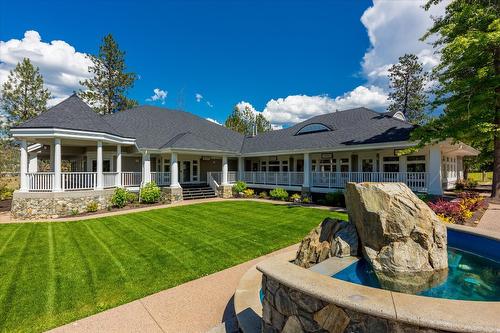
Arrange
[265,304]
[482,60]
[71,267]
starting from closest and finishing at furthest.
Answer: [265,304] < [71,267] < [482,60]

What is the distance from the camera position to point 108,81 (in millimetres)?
30859

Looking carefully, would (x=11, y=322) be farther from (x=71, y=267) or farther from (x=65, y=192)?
(x=65, y=192)

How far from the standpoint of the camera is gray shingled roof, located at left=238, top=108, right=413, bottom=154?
1412 cm

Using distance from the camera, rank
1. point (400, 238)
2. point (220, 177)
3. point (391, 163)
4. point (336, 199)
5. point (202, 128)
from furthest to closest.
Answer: point (202, 128), point (220, 177), point (391, 163), point (336, 199), point (400, 238)

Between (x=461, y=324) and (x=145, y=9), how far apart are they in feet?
57.7

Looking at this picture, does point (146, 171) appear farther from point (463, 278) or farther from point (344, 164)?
point (463, 278)

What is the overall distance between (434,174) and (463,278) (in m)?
9.94

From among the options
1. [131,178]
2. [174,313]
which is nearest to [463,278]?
[174,313]

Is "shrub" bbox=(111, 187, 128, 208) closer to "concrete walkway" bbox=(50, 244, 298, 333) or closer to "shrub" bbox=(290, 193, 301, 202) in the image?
"shrub" bbox=(290, 193, 301, 202)

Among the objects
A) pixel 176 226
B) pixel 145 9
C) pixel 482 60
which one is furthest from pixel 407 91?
pixel 176 226

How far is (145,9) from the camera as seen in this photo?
14.0 meters

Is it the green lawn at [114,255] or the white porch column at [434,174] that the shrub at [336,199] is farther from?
the white porch column at [434,174]

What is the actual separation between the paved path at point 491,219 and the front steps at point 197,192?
15088mm

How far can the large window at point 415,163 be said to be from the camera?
14273mm
